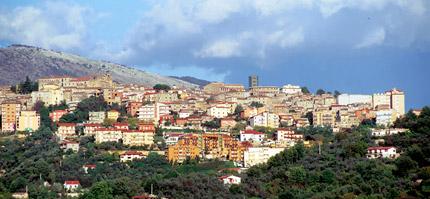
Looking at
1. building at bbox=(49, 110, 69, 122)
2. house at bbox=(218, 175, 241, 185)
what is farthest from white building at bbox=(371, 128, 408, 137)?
building at bbox=(49, 110, 69, 122)

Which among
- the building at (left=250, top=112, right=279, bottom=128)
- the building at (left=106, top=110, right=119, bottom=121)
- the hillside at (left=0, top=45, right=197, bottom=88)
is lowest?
the building at (left=250, top=112, right=279, bottom=128)

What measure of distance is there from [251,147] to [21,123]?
12.8 m

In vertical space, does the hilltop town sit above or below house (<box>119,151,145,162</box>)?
above

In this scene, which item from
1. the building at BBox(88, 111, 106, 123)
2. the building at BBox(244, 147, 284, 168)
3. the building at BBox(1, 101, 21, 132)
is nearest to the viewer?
the building at BBox(244, 147, 284, 168)

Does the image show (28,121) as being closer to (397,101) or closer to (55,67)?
(397,101)

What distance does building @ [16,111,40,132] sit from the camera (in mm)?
54406

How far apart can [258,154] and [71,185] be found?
9.85m

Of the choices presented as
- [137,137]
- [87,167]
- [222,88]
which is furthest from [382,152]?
[222,88]

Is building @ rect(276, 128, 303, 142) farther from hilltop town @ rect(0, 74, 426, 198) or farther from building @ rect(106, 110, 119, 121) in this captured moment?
building @ rect(106, 110, 119, 121)

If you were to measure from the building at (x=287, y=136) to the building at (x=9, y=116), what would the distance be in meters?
13.7

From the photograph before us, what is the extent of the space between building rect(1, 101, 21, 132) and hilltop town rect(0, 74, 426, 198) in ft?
0.17

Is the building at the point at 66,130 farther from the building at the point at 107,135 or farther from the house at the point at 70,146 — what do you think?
the house at the point at 70,146

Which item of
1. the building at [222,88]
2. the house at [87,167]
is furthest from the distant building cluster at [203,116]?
the house at [87,167]

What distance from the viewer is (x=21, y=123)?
179ft
